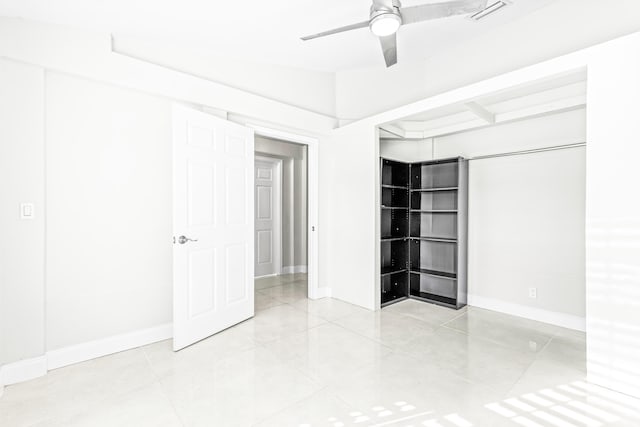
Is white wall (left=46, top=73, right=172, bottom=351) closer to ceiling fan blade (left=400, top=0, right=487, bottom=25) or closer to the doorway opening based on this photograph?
ceiling fan blade (left=400, top=0, right=487, bottom=25)

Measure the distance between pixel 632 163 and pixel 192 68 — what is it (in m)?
3.64

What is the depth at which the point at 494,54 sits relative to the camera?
3199 mm

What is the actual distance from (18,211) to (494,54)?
14.5 feet

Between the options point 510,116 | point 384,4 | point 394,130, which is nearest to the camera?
point 384,4

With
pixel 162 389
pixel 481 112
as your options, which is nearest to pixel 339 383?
pixel 162 389

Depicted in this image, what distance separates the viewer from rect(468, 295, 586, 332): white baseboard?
10.2 feet

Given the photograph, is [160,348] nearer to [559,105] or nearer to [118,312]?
[118,312]

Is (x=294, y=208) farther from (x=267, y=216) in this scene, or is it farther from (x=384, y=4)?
(x=384, y=4)

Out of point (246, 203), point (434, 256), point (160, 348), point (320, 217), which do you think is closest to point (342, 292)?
point (320, 217)

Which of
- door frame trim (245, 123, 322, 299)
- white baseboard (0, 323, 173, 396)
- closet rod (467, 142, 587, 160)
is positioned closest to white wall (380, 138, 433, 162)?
closet rod (467, 142, 587, 160)

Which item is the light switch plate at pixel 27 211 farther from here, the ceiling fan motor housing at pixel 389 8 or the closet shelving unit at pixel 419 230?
the closet shelving unit at pixel 419 230

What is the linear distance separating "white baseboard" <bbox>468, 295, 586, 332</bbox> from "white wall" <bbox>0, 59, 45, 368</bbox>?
172 inches

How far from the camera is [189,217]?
8.94 feet

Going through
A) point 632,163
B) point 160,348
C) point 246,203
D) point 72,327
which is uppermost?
point 632,163
